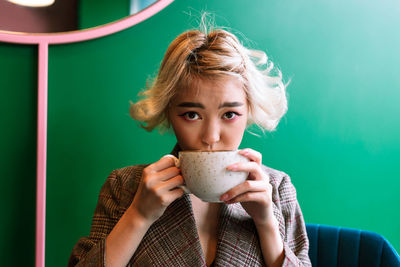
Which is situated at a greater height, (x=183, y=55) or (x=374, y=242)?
(x=183, y=55)

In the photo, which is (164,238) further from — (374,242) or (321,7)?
(321,7)

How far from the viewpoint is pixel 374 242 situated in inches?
35.0

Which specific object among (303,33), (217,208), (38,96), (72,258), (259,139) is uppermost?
(303,33)

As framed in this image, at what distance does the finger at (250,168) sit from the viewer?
0.65 m

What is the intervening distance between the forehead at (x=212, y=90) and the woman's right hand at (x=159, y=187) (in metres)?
0.15

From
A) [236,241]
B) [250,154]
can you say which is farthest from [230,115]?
[236,241]

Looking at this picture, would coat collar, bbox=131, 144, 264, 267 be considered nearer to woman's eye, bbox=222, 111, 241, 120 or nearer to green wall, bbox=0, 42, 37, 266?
woman's eye, bbox=222, 111, 241, 120

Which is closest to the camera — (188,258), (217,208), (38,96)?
(188,258)

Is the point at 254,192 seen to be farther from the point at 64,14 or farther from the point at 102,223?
the point at 64,14

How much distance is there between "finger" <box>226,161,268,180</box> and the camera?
646mm

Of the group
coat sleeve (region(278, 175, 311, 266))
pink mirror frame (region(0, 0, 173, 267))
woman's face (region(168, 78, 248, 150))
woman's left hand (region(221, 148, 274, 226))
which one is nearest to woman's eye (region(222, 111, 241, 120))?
woman's face (region(168, 78, 248, 150))

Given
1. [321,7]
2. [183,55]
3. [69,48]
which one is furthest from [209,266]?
[321,7]

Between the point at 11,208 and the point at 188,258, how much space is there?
559 mm

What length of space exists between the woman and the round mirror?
0.29 m
